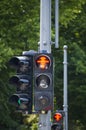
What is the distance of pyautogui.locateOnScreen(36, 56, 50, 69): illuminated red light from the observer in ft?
36.4

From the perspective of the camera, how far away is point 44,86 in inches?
433

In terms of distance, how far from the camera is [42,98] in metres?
11.0

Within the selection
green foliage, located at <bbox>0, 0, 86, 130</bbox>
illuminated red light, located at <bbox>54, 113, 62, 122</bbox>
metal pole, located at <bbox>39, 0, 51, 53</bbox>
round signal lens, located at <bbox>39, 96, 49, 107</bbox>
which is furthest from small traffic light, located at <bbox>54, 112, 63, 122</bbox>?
round signal lens, located at <bbox>39, 96, 49, 107</bbox>

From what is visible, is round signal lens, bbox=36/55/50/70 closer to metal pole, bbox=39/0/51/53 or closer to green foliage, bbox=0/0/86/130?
metal pole, bbox=39/0/51/53

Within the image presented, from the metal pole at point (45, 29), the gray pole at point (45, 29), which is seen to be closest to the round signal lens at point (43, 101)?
the gray pole at point (45, 29)

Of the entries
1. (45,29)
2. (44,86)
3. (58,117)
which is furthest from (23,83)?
(58,117)

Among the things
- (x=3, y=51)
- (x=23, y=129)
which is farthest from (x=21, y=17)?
(x=23, y=129)

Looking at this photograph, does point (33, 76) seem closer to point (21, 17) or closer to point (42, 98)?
point (42, 98)

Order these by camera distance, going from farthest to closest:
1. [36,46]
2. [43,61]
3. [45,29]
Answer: [36,46], [45,29], [43,61]

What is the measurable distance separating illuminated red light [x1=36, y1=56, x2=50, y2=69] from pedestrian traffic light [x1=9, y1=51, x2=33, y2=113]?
15 centimetres

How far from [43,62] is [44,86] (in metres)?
0.47

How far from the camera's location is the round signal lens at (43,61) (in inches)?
436

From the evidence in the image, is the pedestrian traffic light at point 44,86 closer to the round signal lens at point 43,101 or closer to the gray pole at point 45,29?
the round signal lens at point 43,101

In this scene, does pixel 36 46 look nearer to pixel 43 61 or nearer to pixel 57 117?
pixel 57 117
